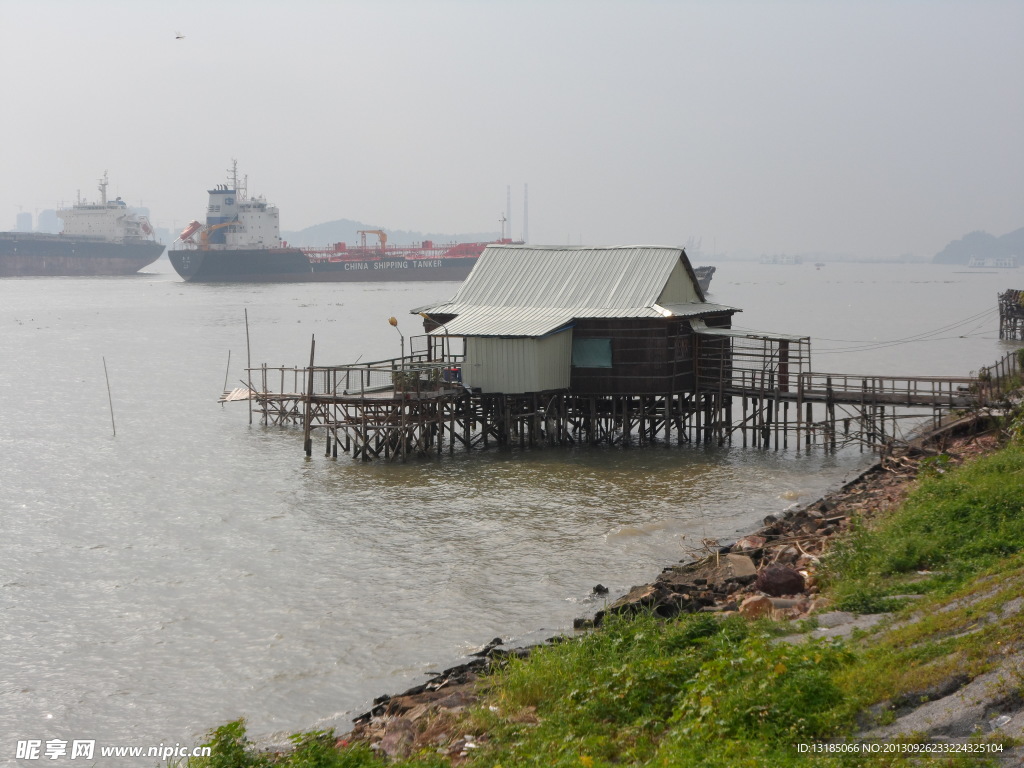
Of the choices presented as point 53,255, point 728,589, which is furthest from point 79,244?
point 728,589

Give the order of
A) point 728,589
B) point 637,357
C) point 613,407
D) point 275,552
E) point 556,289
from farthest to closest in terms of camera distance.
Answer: point 556,289 → point 613,407 → point 637,357 → point 275,552 → point 728,589

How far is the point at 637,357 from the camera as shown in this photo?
32.5 metres

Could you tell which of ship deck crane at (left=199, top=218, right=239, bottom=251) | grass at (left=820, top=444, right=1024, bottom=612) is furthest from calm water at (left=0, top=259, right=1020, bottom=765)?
ship deck crane at (left=199, top=218, right=239, bottom=251)

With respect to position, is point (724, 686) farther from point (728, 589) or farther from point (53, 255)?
point (53, 255)

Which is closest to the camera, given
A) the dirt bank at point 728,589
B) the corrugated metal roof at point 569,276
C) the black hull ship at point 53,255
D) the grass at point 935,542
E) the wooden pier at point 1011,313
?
the dirt bank at point 728,589

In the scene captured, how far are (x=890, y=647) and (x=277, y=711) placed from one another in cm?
840

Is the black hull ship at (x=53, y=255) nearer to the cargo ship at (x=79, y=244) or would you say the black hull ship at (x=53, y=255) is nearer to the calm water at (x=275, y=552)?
the cargo ship at (x=79, y=244)

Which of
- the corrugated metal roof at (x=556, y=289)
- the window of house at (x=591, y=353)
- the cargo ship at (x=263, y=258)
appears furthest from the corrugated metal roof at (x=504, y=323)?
the cargo ship at (x=263, y=258)

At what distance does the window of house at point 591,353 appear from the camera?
32.7 metres

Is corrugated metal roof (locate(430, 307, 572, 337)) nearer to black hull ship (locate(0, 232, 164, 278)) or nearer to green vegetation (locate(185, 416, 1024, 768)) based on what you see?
green vegetation (locate(185, 416, 1024, 768))

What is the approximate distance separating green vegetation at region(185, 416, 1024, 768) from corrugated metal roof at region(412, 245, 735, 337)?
60.1ft

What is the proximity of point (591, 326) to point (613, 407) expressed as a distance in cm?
263

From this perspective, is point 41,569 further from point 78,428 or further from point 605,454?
point 78,428

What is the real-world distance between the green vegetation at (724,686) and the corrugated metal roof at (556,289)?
1833 cm
